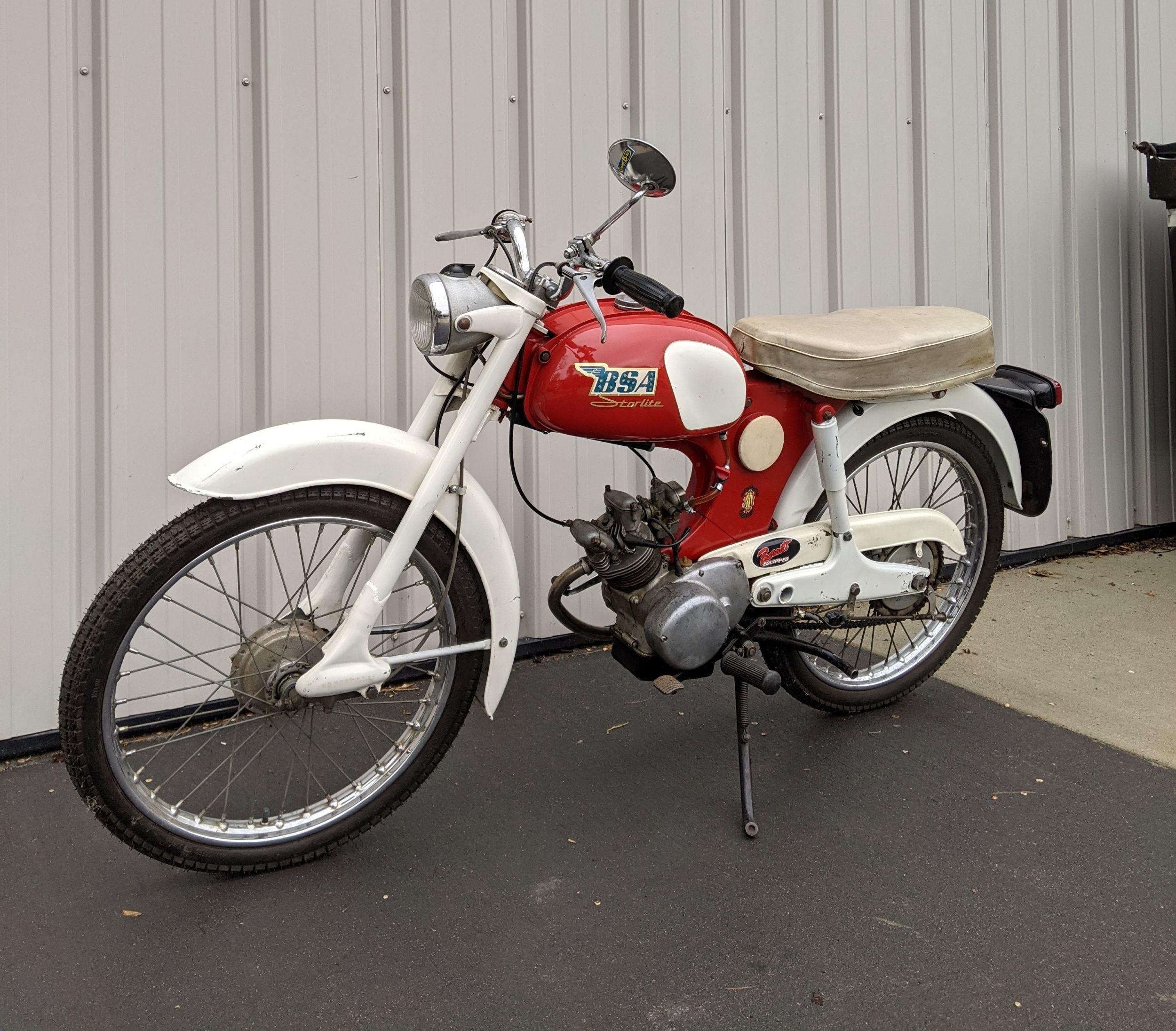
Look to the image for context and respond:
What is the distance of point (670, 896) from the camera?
75.8 inches

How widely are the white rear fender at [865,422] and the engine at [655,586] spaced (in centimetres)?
25

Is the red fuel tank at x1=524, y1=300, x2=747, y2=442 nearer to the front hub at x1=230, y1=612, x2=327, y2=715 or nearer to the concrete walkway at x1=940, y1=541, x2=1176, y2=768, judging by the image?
the front hub at x1=230, y1=612, x2=327, y2=715

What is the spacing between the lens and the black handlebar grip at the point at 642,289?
1.84 metres

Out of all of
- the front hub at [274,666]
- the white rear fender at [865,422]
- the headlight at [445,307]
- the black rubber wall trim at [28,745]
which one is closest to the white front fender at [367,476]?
the headlight at [445,307]

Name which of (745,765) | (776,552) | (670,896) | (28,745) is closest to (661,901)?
(670,896)

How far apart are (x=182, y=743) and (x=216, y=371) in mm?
952

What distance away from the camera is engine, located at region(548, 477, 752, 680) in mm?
2133

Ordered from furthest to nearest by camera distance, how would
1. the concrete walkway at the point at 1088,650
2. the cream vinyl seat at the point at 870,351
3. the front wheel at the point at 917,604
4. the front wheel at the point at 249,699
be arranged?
the concrete walkway at the point at 1088,650
the front wheel at the point at 917,604
the cream vinyl seat at the point at 870,351
the front wheel at the point at 249,699

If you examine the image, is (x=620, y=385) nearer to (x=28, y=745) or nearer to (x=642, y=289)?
(x=642, y=289)

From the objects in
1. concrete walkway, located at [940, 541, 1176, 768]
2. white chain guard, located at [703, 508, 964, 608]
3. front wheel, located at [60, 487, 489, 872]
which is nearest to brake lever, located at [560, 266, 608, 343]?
front wheel, located at [60, 487, 489, 872]

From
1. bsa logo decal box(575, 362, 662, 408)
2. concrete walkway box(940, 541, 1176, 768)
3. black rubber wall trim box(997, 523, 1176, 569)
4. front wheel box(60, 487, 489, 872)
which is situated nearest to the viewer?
front wheel box(60, 487, 489, 872)

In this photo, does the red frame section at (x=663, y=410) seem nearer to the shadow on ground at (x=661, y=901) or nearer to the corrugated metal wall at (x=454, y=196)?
the shadow on ground at (x=661, y=901)

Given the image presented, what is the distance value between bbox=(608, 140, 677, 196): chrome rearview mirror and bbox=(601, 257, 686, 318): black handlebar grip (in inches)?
5.7

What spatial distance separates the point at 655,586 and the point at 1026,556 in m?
2.65
